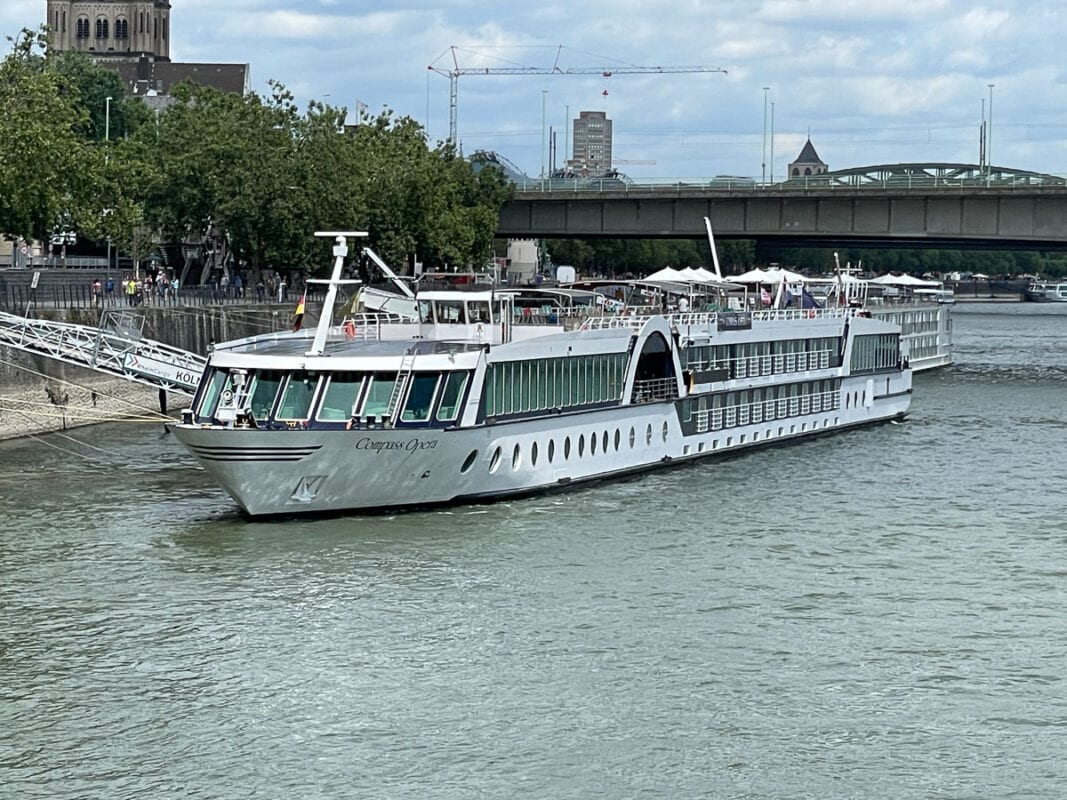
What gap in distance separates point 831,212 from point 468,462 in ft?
191

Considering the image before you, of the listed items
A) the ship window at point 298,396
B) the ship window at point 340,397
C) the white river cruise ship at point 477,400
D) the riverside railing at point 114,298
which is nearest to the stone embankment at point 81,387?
the riverside railing at point 114,298

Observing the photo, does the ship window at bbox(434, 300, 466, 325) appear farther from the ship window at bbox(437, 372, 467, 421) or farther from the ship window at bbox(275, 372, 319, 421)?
the ship window at bbox(275, 372, 319, 421)

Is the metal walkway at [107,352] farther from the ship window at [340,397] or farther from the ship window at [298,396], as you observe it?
the ship window at [340,397]

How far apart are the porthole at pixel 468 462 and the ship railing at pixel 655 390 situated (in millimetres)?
8339

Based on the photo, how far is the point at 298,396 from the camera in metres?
39.1

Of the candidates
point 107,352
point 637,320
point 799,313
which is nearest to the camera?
point 637,320

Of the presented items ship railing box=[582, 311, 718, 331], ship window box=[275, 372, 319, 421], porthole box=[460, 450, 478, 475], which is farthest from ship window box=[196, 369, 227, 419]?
ship railing box=[582, 311, 718, 331]

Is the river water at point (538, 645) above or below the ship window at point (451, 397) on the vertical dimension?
below

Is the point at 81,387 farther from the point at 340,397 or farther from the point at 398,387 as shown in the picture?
the point at 398,387

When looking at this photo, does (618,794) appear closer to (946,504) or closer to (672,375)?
(946,504)

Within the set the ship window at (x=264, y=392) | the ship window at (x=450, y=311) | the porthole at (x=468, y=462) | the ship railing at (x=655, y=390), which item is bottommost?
the porthole at (x=468, y=462)

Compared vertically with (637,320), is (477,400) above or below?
below

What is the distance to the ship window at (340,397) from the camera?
39062 millimetres

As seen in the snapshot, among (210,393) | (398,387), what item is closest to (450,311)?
(398,387)
